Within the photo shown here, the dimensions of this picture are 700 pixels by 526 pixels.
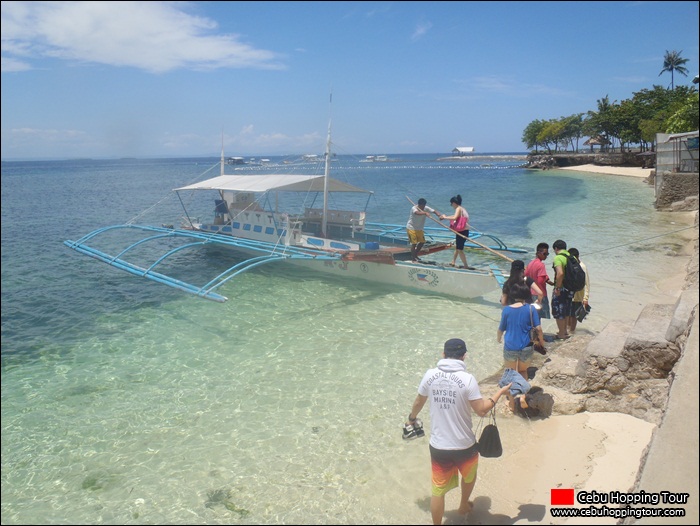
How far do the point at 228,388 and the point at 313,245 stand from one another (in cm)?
704

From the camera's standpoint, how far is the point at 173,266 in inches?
665

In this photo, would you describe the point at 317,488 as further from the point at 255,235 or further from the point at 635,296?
the point at 255,235

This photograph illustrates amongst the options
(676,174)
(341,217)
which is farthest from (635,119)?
(341,217)

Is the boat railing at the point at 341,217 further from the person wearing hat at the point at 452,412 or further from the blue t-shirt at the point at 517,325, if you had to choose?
the person wearing hat at the point at 452,412

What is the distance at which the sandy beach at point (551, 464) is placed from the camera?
430 centimetres

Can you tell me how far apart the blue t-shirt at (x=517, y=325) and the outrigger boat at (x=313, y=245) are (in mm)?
4950

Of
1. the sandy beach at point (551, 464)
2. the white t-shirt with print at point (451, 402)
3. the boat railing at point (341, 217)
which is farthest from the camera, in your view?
the boat railing at point (341, 217)

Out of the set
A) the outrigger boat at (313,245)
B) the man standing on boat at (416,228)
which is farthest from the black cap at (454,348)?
the man standing on boat at (416,228)

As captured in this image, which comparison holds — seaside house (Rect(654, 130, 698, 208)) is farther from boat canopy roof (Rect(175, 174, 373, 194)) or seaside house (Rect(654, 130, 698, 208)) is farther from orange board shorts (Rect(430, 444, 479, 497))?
orange board shorts (Rect(430, 444, 479, 497))

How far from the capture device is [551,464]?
488cm

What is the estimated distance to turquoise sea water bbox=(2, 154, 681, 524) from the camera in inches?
205

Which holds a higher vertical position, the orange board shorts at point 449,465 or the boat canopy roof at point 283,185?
the boat canopy roof at point 283,185

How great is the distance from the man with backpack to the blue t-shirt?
2.03 metres

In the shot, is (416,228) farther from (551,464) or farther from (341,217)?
(551,464)
